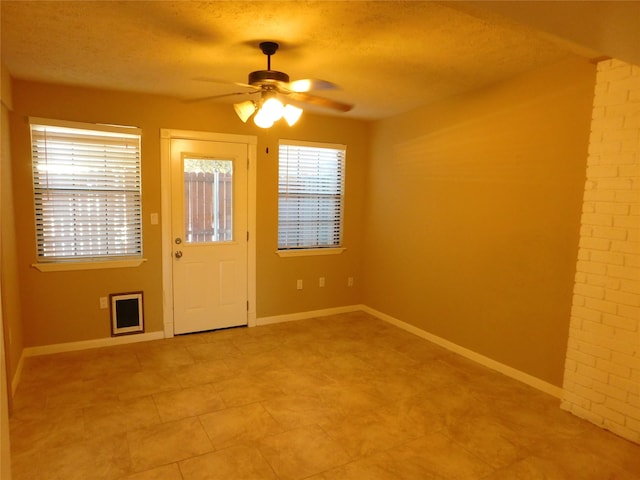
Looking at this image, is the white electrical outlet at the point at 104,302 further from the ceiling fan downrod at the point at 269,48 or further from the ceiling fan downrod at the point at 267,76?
the ceiling fan downrod at the point at 269,48

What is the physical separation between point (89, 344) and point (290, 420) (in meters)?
2.35

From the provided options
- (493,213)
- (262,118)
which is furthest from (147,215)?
(493,213)

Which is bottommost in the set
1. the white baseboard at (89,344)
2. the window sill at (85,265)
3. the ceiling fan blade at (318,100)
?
the white baseboard at (89,344)

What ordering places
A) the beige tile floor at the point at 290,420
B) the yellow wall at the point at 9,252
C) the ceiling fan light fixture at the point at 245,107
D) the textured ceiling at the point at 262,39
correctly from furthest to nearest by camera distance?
the yellow wall at the point at 9,252 → the ceiling fan light fixture at the point at 245,107 → the beige tile floor at the point at 290,420 → the textured ceiling at the point at 262,39

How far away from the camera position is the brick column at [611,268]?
2.60 meters

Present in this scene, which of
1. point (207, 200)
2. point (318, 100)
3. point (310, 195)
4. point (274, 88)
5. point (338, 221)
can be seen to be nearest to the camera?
point (274, 88)

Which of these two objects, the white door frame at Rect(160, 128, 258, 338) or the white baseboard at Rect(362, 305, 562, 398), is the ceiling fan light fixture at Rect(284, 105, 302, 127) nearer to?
the white door frame at Rect(160, 128, 258, 338)

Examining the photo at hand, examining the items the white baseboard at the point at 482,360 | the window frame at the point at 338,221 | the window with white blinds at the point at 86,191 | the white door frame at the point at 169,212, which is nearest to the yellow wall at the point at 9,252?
the window with white blinds at the point at 86,191

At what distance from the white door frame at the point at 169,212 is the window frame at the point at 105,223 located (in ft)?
0.71

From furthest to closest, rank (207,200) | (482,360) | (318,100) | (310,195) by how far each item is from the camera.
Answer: (310,195) < (207,200) < (482,360) < (318,100)

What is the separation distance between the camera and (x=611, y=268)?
271 cm

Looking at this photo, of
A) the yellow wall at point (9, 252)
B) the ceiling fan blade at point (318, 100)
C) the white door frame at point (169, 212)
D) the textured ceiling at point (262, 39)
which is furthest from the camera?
the white door frame at point (169, 212)

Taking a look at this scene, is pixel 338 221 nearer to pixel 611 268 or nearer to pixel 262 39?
pixel 262 39

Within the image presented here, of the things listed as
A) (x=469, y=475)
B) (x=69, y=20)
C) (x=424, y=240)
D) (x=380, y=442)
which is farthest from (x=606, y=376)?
(x=69, y=20)
